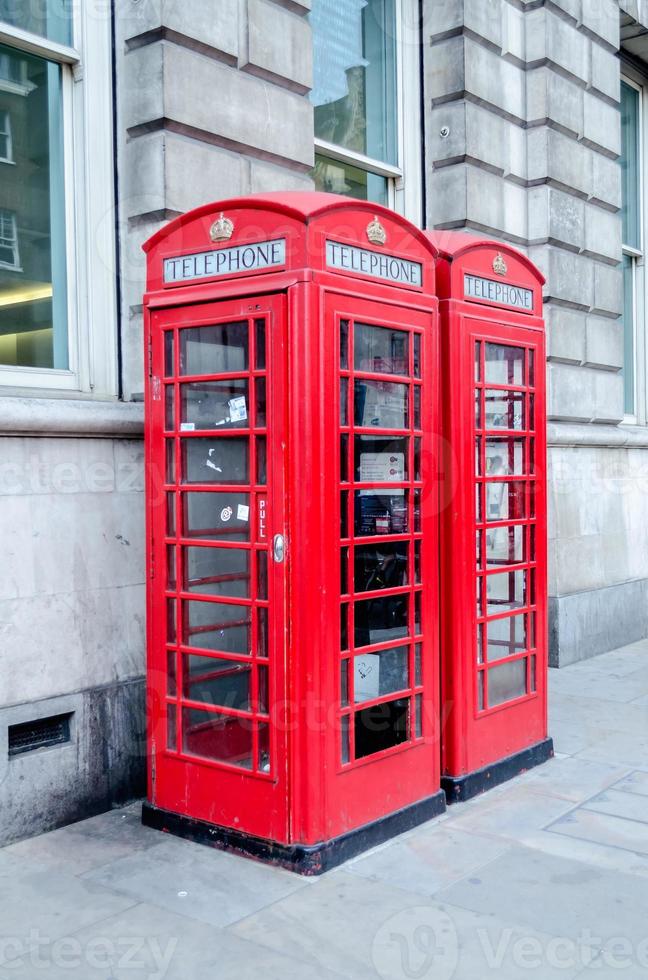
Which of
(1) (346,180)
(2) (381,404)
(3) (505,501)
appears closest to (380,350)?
(2) (381,404)

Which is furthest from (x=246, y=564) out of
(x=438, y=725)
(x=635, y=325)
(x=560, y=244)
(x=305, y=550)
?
(x=635, y=325)

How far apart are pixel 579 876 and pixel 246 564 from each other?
6.17 feet

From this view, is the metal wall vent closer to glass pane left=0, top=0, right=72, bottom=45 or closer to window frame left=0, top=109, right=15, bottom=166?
window frame left=0, top=109, right=15, bottom=166

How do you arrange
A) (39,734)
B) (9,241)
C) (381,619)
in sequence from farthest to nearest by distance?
(9,241) → (39,734) → (381,619)

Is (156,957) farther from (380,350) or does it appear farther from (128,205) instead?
(128,205)

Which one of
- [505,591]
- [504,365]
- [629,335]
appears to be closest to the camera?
[504,365]

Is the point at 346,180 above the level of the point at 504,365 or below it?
above

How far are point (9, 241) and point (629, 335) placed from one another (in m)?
7.62

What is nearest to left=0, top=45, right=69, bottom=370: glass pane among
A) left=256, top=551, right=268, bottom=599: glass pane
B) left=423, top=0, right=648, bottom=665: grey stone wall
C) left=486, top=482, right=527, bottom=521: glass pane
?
left=256, top=551, right=268, bottom=599: glass pane

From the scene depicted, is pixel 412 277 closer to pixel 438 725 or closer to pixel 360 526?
pixel 360 526

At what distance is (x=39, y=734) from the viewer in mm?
4738

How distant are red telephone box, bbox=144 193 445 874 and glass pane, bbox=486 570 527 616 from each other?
618 millimetres

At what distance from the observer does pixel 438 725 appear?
4.81 metres

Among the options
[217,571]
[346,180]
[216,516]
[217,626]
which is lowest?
[217,626]
